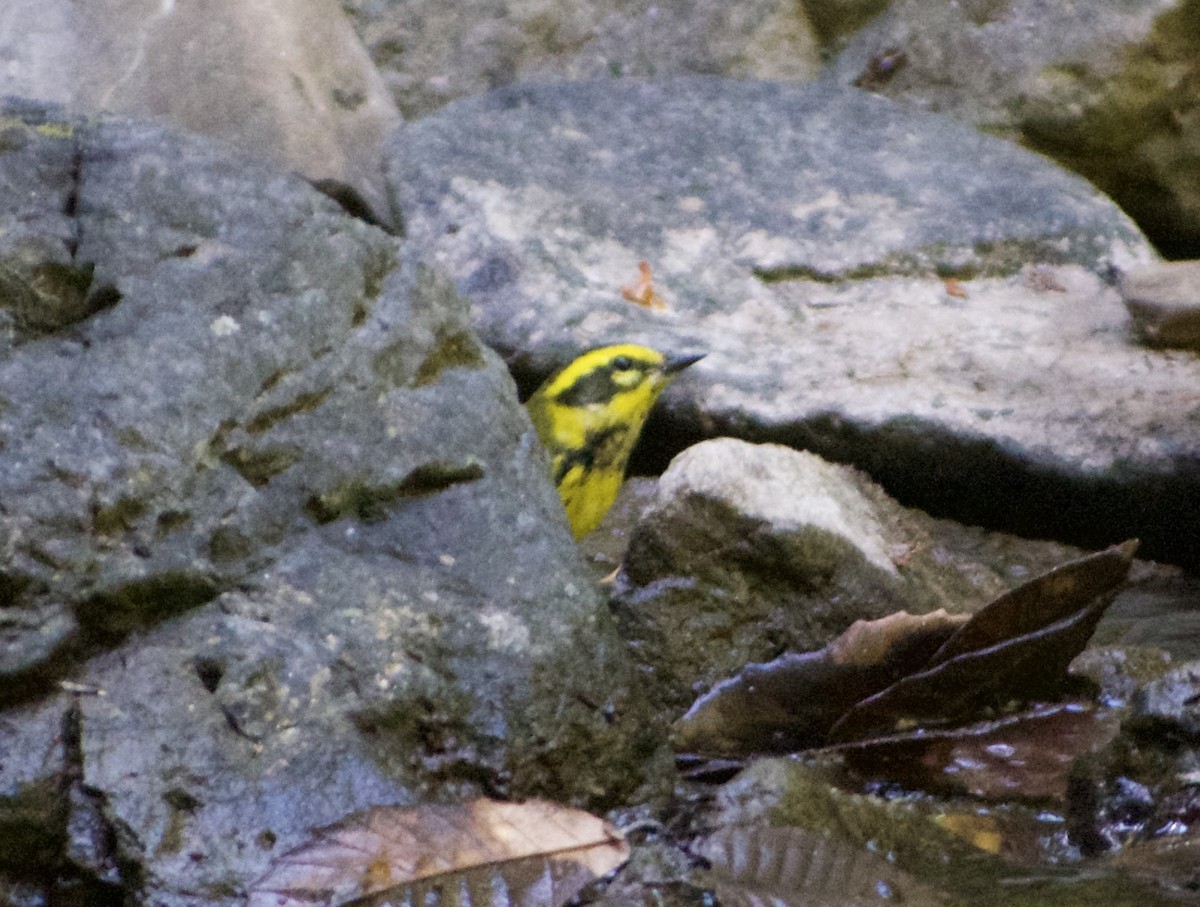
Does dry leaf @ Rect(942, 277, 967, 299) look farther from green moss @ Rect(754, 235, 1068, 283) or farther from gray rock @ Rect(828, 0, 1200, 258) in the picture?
gray rock @ Rect(828, 0, 1200, 258)

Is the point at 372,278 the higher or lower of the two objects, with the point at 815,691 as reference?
higher

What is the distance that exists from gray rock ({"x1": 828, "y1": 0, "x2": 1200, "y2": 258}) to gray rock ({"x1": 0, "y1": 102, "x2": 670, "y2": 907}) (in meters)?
4.28

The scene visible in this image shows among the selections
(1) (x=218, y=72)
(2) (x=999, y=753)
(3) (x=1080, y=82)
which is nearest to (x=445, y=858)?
(2) (x=999, y=753)

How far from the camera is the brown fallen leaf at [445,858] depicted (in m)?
1.81

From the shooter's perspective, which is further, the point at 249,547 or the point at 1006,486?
the point at 1006,486

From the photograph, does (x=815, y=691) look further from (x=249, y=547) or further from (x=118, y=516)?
(x=118, y=516)

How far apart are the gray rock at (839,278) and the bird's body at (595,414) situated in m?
0.21

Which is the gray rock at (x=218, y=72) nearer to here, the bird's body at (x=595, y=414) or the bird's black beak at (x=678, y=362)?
the bird's body at (x=595, y=414)

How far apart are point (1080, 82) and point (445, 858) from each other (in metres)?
5.22

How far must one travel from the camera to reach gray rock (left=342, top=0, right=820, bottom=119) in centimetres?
635

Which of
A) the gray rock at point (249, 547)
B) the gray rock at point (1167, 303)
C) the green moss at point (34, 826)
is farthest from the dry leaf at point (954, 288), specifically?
the green moss at point (34, 826)

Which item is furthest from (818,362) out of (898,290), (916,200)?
(916,200)

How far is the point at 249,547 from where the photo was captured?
7.21 feet

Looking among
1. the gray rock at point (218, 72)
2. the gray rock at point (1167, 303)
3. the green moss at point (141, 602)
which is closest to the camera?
the green moss at point (141, 602)
